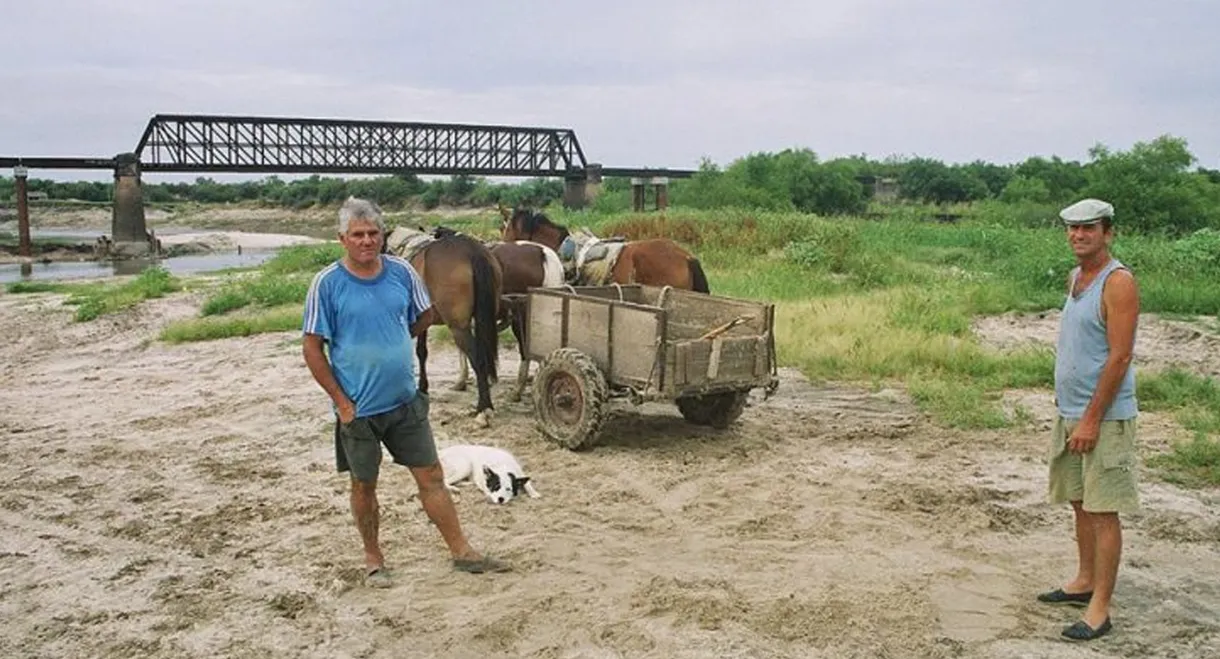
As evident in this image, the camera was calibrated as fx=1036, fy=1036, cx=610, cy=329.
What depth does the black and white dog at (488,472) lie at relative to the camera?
6.70 m

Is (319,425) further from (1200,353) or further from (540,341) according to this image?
(1200,353)

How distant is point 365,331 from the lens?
4914 millimetres

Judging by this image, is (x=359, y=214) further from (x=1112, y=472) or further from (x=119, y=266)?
(x=119, y=266)

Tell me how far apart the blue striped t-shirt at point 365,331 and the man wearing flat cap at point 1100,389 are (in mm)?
3075

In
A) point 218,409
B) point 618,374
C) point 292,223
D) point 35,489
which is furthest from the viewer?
point 292,223

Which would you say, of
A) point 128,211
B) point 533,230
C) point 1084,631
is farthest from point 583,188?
point 1084,631

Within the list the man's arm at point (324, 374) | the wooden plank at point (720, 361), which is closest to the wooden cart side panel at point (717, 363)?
the wooden plank at point (720, 361)

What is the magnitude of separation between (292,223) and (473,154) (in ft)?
77.2

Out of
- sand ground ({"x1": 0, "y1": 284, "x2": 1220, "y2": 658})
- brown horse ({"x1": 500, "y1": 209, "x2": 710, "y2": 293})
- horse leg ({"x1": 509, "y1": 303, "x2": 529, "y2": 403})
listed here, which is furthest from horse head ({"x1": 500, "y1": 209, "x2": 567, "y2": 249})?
sand ground ({"x1": 0, "y1": 284, "x2": 1220, "y2": 658})

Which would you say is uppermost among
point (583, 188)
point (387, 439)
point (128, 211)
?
point (583, 188)

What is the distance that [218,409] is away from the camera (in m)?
9.66

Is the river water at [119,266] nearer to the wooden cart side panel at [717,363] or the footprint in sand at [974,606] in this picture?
the wooden cart side panel at [717,363]

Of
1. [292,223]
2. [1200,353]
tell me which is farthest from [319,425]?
[292,223]

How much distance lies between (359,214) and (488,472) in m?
2.44
